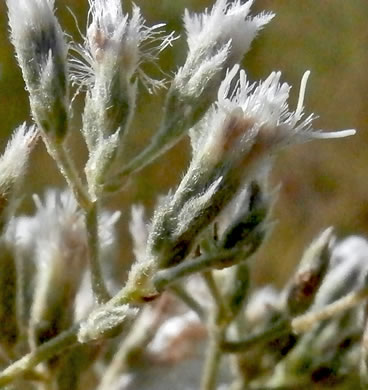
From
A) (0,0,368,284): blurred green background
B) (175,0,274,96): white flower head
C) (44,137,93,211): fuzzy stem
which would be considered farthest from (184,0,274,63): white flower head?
(0,0,368,284): blurred green background

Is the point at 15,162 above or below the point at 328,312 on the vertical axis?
above

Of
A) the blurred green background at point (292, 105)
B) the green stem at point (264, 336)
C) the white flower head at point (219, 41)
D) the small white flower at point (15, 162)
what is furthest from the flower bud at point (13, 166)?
the blurred green background at point (292, 105)

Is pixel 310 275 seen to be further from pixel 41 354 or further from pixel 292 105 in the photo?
pixel 292 105

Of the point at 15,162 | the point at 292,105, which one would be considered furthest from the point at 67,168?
the point at 292,105

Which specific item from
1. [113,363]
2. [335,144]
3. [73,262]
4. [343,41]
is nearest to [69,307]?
[73,262]

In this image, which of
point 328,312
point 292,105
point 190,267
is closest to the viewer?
point 190,267

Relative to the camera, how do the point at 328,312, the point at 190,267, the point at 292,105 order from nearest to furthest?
the point at 190,267, the point at 328,312, the point at 292,105

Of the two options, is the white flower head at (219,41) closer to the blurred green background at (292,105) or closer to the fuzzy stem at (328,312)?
the fuzzy stem at (328,312)
